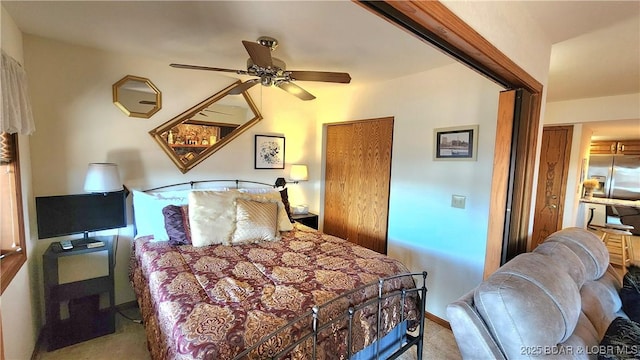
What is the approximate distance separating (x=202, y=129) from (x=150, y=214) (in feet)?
3.51

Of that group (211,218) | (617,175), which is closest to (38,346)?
(211,218)

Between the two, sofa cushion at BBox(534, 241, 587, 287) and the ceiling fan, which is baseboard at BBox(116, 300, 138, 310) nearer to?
the ceiling fan

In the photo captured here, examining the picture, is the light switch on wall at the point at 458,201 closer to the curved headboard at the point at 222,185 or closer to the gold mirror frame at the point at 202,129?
the curved headboard at the point at 222,185

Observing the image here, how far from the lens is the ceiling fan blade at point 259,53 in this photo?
1745 mm

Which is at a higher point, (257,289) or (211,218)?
(211,218)

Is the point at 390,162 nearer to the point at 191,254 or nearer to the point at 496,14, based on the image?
the point at 496,14

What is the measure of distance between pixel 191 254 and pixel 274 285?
32.9 inches

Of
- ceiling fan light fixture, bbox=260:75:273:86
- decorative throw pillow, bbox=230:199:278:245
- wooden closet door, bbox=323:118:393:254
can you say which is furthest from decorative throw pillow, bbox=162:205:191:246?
wooden closet door, bbox=323:118:393:254

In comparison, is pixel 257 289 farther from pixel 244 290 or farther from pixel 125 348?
pixel 125 348

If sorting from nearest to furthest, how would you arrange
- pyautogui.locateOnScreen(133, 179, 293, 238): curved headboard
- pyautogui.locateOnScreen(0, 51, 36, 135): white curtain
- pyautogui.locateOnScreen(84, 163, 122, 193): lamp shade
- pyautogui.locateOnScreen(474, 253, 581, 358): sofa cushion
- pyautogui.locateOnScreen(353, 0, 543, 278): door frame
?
1. pyautogui.locateOnScreen(353, 0, 543, 278): door frame
2. pyautogui.locateOnScreen(474, 253, 581, 358): sofa cushion
3. pyautogui.locateOnScreen(0, 51, 36, 135): white curtain
4. pyautogui.locateOnScreen(84, 163, 122, 193): lamp shade
5. pyautogui.locateOnScreen(133, 179, 293, 238): curved headboard

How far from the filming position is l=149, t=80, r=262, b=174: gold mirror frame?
2.97 m

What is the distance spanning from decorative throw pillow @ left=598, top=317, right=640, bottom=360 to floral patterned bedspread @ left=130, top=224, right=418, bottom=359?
3.28 feet

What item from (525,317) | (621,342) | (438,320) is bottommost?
(438,320)

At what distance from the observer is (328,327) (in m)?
1.53
